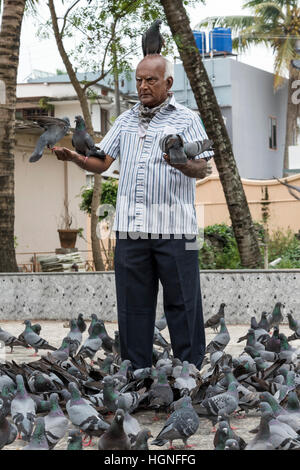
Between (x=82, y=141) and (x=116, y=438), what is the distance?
1881 mm

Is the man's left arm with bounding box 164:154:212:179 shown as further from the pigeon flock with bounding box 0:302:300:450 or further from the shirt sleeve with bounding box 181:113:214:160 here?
the pigeon flock with bounding box 0:302:300:450

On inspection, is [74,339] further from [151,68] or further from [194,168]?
[151,68]

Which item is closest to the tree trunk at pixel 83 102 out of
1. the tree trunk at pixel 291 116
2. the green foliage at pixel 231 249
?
the green foliage at pixel 231 249

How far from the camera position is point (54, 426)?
3.91 meters

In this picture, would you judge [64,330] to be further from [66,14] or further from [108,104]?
[108,104]

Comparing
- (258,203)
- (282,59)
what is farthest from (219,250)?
(282,59)

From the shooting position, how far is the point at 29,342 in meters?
7.07

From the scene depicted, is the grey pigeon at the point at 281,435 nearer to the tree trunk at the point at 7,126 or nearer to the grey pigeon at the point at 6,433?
the grey pigeon at the point at 6,433

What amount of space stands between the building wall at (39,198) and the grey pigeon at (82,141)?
52.8 feet

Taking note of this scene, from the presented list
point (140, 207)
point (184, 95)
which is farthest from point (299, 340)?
point (184, 95)

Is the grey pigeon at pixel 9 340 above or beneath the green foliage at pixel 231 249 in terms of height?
beneath

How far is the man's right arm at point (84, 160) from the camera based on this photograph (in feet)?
14.9

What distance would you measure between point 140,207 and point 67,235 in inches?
647
